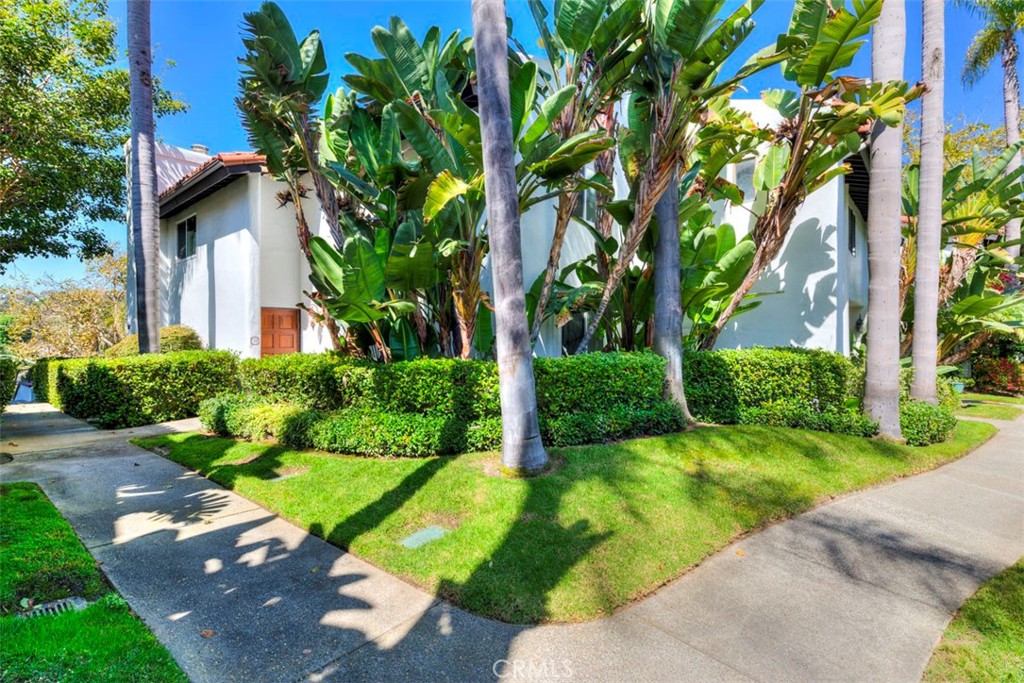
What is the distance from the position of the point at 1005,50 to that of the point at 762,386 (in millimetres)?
17651

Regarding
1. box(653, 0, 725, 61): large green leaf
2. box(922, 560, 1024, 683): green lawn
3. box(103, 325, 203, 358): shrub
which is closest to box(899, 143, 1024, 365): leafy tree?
box(653, 0, 725, 61): large green leaf

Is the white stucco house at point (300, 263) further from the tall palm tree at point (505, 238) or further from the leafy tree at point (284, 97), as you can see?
the tall palm tree at point (505, 238)

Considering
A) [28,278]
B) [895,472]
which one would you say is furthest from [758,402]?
[28,278]

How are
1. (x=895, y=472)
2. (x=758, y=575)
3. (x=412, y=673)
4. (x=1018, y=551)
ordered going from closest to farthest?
1. (x=412, y=673)
2. (x=758, y=575)
3. (x=1018, y=551)
4. (x=895, y=472)

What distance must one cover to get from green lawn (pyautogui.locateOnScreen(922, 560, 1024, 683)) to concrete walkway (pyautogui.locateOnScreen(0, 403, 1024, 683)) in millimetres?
87

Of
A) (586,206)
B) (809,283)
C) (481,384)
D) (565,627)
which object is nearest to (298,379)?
(481,384)

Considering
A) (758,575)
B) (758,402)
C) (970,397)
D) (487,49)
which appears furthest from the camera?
(970,397)

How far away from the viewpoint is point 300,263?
13.4 m

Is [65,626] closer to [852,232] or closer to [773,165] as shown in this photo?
[773,165]

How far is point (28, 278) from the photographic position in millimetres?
23062

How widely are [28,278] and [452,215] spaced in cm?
2697

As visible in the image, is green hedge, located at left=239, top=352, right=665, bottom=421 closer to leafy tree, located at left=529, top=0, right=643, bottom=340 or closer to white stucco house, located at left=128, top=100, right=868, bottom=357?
leafy tree, located at left=529, top=0, right=643, bottom=340

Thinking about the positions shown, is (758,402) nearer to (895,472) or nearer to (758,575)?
(895,472)

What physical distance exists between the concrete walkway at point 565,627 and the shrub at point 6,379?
26.4 ft
